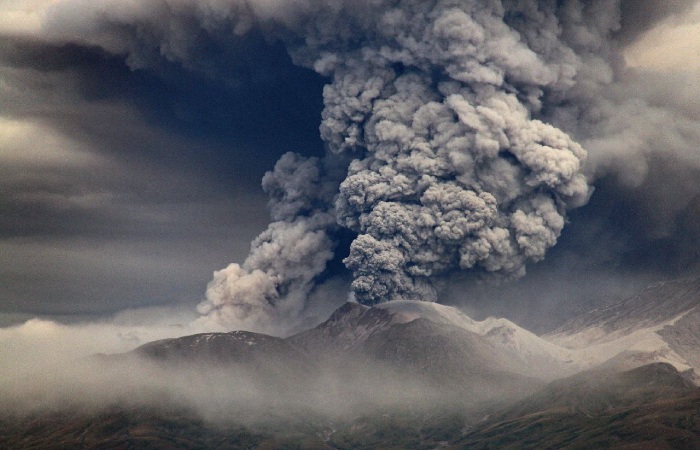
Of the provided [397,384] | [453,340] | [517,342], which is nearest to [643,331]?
[517,342]

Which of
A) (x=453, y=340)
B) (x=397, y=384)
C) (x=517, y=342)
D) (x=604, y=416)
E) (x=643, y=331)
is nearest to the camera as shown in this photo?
(x=604, y=416)

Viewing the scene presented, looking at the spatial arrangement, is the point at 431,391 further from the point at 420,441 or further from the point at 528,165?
the point at 528,165

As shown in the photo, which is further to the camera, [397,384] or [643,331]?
[643,331]

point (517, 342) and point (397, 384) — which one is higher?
point (517, 342)

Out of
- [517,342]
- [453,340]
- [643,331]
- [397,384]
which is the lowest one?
[397,384]

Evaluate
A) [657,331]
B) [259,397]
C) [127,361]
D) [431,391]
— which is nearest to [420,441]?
[431,391]

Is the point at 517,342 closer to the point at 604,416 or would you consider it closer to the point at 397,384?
the point at 397,384

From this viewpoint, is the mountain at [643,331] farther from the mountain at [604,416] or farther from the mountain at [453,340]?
the mountain at [604,416]

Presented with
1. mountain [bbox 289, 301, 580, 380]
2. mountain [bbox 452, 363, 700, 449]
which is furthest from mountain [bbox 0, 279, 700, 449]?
mountain [bbox 452, 363, 700, 449]

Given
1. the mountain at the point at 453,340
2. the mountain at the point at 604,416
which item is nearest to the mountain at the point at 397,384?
the mountain at the point at 453,340
